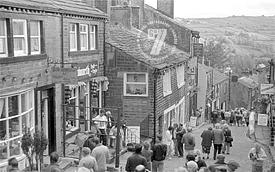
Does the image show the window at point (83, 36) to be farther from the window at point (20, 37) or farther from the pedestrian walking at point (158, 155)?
the pedestrian walking at point (158, 155)

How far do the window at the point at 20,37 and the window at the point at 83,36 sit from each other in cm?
526

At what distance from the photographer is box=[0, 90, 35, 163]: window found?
1353 centimetres

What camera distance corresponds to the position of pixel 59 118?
17391 mm

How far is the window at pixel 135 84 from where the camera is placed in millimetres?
22484

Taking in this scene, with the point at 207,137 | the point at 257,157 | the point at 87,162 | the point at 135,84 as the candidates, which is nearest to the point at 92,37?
the point at 135,84

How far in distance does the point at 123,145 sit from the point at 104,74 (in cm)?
434

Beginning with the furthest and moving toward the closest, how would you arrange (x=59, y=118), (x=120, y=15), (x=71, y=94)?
(x=120, y=15), (x=71, y=94), (x=59, y=118)

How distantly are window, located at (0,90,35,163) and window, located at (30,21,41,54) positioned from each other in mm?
1497

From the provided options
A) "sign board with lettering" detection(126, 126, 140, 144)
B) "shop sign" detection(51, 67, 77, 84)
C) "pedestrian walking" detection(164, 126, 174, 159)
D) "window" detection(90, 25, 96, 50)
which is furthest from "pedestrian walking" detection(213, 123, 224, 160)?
"window" detection(90, 25, 96, 50)

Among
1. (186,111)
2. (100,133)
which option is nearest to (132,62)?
(100,133)

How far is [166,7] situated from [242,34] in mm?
105008

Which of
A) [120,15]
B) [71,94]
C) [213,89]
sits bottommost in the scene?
[213,89]

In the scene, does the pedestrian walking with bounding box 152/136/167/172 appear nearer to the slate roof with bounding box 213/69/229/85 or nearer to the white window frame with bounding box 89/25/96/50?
the white window frame with bounding box 89/25/96/50

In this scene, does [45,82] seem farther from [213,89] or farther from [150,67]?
[213,89]
